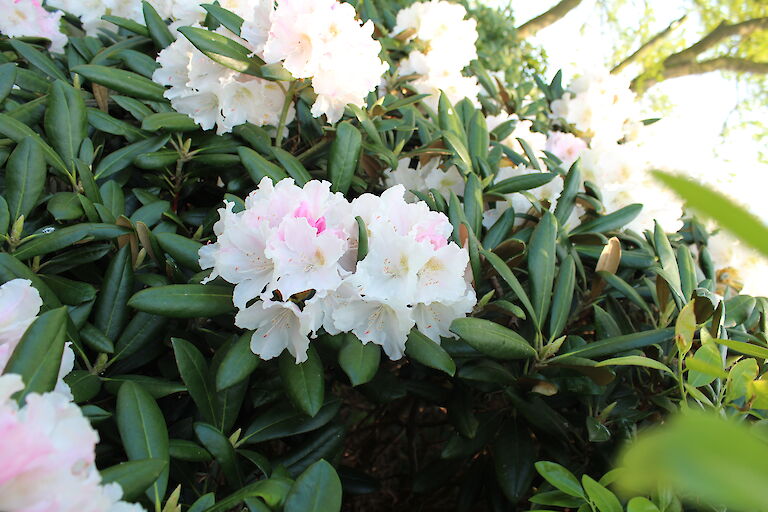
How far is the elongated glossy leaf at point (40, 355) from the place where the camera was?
667 mm

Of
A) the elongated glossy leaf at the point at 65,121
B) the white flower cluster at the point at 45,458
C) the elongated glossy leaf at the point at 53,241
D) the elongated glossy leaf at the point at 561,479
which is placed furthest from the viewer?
the elongated glossy leaf at the point at 65,121

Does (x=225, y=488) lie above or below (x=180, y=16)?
below

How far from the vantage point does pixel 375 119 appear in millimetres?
1503

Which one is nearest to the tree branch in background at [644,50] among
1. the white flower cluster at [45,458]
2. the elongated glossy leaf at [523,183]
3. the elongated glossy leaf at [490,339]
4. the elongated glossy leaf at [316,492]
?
the elongated glossy leaf at [523,183]

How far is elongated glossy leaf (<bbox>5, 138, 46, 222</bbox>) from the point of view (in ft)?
3.67

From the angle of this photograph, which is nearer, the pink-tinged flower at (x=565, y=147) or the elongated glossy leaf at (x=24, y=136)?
the elongated glossy leaf at (x=24, y=136)

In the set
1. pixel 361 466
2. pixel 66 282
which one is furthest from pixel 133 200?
pixel 361 466

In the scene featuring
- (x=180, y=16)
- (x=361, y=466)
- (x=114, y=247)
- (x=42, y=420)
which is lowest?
(x=361, y=466)

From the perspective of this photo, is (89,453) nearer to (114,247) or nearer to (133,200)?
(114,247)

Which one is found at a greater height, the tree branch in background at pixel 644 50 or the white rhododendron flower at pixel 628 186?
the white rhododendron flower at pixel 628 186

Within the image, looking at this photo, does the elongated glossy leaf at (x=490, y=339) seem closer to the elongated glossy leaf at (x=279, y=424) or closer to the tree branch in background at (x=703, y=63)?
the elongated glossy leaf at (x=279, y=424)

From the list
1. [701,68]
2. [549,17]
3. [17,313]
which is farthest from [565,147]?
[701,68]

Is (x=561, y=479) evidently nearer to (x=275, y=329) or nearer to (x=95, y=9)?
(x=275, y=329)

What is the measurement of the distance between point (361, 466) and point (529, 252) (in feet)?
4.06
